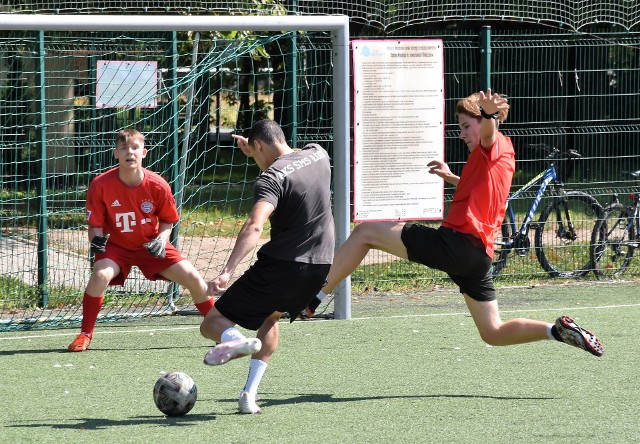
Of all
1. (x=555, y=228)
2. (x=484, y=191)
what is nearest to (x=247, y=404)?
(x=484, y=191)

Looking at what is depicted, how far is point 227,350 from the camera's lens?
5922 mm

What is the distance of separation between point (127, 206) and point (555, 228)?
5413mm

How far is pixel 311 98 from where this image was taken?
11172 mm

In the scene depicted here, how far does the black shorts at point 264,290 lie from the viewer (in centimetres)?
640

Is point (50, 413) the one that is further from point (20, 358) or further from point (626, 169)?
point (626, 169)

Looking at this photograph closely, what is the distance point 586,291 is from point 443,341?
10.4 ft

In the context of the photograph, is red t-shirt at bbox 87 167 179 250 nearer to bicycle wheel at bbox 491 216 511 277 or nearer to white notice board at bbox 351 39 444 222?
white notice board at bbox 351 39 444 222

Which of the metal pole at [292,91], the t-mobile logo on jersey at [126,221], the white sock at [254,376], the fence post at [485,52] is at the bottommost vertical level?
the white sock at [254,376]

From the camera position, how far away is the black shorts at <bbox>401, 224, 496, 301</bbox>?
22.9 feet

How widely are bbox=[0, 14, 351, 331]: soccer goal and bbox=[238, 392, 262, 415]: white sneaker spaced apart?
3463 millimetres

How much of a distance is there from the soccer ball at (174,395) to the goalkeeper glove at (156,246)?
2.26 meters

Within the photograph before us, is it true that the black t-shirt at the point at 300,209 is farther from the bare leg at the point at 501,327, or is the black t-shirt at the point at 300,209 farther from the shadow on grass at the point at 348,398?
the bare leg at the point at 501,327

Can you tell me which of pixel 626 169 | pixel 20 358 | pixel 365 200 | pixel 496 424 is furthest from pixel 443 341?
pixel 626 169

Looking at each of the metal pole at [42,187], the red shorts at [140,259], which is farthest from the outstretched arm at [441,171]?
the metal pole at [42,187]
